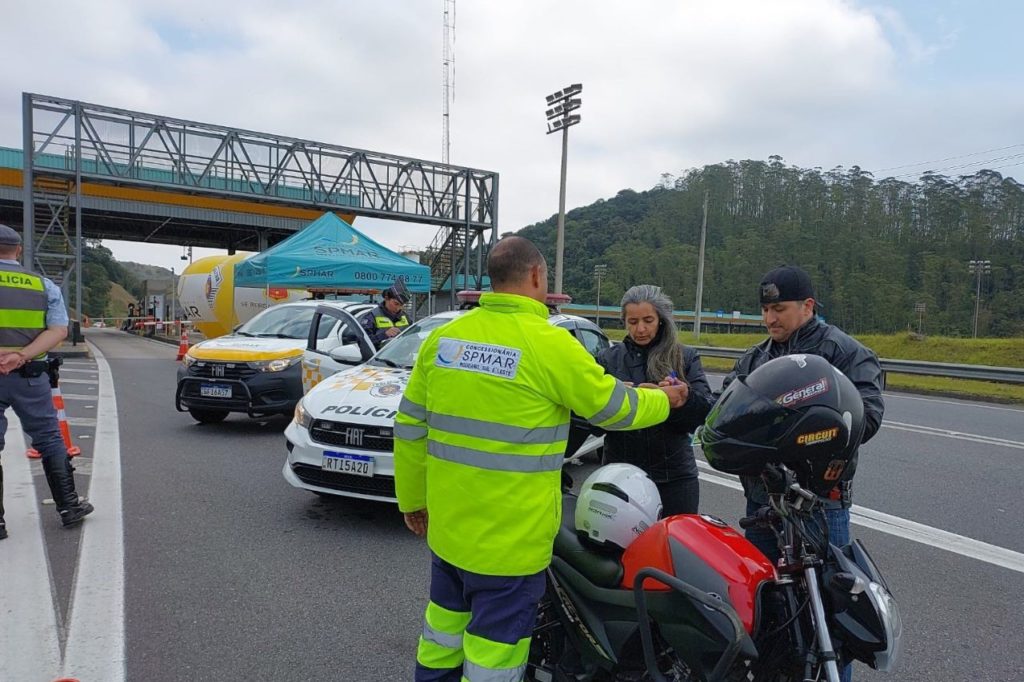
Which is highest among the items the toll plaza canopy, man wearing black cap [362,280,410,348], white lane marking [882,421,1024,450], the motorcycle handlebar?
the toll plaza canopy

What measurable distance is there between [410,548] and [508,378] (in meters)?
2.90

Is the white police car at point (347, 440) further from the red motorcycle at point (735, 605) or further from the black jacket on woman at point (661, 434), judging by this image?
the red motorcycle at point (735, 605)

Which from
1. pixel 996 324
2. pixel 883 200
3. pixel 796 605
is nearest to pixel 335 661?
pixel 796 605

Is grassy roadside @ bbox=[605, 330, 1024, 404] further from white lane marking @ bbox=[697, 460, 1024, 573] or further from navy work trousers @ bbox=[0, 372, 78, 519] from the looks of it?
navy work trousers @ bbox=[0, 372, 78, 519]

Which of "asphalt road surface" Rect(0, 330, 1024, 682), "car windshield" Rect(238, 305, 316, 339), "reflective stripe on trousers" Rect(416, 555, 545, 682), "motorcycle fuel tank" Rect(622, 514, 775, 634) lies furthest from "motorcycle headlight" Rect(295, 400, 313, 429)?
"car windshield" Rect(238, 305, 316, 339)

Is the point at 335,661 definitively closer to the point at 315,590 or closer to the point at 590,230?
the point at 315,590

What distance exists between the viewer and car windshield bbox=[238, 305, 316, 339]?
9.74 metres

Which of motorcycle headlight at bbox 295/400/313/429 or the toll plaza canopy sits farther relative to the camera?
the toll plaza canopy

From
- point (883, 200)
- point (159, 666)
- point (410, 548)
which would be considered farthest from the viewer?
point (883, 200)

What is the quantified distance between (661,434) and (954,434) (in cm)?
807

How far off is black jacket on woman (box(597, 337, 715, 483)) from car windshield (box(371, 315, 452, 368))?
312cm

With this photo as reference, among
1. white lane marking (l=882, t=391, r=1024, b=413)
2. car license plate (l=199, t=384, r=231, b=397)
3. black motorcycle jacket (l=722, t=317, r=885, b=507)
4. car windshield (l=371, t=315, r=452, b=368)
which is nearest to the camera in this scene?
black motorcycle jacket (l=722, t=317, r=885, b=507)

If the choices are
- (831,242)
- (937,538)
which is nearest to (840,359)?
(937,538)

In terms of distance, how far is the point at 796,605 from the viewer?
6.75 feet
